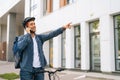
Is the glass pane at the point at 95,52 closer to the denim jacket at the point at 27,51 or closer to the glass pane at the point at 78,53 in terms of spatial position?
→ the glass pane at the point at 78,53

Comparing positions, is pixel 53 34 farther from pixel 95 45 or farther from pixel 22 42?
pixel 95 45

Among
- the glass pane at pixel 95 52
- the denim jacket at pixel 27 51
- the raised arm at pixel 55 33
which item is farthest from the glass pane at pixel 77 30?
the denim jacket at pixel 27 51

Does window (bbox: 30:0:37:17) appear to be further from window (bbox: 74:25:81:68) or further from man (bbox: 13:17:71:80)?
man (bbox: 13:17:71:80)

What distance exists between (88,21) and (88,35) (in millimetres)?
853

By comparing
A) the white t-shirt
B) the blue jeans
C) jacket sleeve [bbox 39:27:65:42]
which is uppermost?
jacket sleeve [bbox 39:27:65:42]

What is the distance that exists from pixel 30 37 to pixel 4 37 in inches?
2027

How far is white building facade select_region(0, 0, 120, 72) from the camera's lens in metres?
17.3

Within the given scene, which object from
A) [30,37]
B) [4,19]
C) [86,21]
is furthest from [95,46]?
[4,19]

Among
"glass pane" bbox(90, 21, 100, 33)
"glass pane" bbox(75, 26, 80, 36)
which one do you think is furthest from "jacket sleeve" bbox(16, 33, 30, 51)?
"glass pane" bbox(75, 26, 80, 36)

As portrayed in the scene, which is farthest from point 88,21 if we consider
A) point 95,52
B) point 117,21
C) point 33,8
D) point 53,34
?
point 53,34

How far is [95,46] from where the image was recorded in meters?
19.5

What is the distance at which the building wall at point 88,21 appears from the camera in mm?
17250

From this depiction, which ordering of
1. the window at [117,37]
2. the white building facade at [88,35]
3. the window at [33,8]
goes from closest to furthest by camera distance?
the window at [117,37]
the white building facade at [88,35]
the window at [33,8]

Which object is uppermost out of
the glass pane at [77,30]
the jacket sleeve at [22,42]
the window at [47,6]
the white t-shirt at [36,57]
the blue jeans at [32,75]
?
the window at [47,6]
